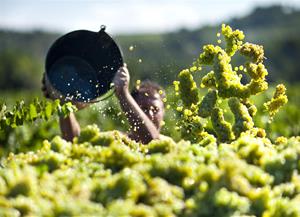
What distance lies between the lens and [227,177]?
7.34 feet

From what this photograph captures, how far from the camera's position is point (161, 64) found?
16.5 feet

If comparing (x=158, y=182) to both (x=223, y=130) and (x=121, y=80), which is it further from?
(x=121, y=80)

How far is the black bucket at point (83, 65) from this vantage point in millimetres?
4816

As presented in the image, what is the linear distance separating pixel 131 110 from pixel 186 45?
15041cm

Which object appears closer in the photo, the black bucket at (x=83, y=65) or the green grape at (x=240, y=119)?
the green grape at (x=240, y=119)

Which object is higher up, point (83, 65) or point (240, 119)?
point (83, 65)

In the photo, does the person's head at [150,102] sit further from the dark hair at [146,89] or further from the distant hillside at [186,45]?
the distant hillside at [186,45]

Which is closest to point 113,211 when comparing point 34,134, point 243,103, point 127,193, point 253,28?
point 127,193

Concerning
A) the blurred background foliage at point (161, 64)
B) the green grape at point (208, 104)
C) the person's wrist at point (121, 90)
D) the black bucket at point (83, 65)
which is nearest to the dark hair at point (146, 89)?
the blurred background foliage at point (161, 64)

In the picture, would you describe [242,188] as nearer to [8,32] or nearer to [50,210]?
[50,210]

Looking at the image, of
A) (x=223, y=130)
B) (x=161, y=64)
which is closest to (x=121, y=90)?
(x=161, y=64)

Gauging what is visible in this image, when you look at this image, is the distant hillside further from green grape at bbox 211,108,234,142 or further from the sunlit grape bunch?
green grape at bbox 211,108,234,142

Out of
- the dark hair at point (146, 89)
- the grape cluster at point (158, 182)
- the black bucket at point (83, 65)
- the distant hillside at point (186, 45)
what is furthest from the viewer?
the distant hillside at point (186, 45)

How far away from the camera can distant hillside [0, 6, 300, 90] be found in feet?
321
